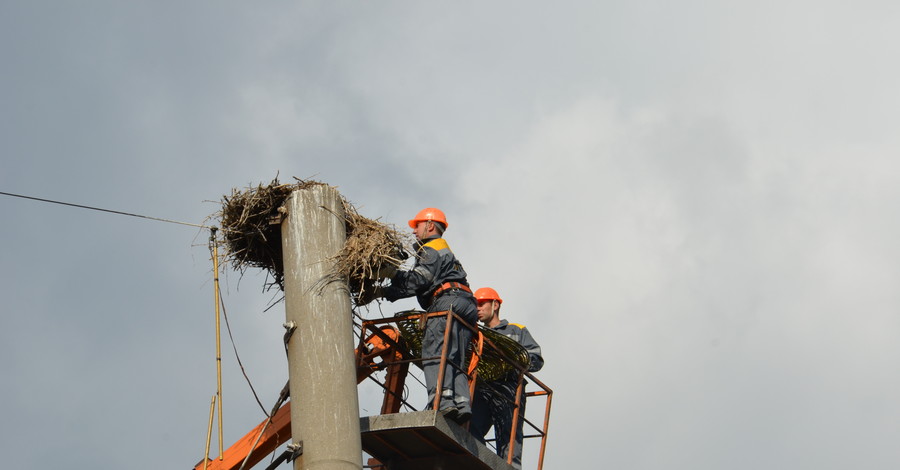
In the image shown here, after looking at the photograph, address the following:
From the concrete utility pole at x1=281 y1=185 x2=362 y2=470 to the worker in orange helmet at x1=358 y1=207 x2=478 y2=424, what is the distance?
942 millimetres

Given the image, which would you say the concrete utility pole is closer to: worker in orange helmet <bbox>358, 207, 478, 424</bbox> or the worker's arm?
worker in orange helmet <bbox>358, 207, 478, 424</bbox>

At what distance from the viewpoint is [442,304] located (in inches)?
388

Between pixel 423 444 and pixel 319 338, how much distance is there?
2084 mm

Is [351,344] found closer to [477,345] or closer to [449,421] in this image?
[449,421]

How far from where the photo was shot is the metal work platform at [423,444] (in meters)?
8.93

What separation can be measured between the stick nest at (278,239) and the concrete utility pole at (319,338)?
13 cm

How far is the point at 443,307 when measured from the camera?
982cm

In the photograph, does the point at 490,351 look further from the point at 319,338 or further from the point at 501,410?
the point at 319,338

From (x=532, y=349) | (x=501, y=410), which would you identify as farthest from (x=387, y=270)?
(x=532, y=349)

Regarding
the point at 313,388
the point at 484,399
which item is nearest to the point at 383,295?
the point at 313,388

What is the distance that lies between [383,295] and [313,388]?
6.60ft

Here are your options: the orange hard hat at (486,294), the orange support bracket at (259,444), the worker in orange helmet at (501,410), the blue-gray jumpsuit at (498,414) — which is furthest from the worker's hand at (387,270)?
the orange hard hat at (486,294)

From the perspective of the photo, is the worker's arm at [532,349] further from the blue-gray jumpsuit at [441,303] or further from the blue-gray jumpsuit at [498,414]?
the blue-gray jumpsuit at [441,303]

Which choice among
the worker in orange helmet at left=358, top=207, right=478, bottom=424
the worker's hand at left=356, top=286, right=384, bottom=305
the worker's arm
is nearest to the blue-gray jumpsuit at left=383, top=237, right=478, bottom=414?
the worker in orange helmet at left=358, top=207, right=478, bottom=424
